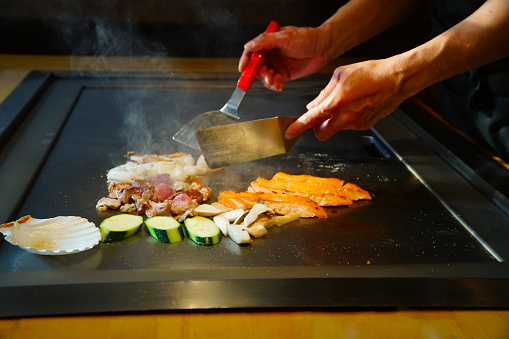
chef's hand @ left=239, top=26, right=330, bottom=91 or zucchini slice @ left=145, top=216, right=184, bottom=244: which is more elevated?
chef's hand @ left=239, top=26, right=330, bottom=91

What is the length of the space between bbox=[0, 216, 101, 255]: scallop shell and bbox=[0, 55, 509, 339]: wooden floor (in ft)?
0.88

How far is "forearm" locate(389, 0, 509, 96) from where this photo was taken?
168cm

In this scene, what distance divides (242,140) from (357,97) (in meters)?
0.49

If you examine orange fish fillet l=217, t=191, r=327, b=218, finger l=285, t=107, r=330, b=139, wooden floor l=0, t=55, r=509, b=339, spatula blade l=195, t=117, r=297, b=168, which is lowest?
wooden floor l=0, t=55, r=509, b=339

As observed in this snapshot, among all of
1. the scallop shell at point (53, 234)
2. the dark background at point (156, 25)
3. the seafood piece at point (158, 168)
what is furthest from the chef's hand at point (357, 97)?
the dark background at point (156, 25)

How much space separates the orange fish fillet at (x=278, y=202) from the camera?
1.73m

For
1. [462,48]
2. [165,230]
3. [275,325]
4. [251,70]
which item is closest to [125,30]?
[251,70]

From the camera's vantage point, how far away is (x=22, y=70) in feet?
9.94

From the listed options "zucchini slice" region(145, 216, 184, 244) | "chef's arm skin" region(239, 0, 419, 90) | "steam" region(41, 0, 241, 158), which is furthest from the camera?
"steam" region(41, 0, 241, 158)

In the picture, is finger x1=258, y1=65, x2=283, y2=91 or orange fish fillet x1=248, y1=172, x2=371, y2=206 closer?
orange fish fillet x1=248, y1=172, x2=371, y2=206

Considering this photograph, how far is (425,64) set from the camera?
1715 millimetres

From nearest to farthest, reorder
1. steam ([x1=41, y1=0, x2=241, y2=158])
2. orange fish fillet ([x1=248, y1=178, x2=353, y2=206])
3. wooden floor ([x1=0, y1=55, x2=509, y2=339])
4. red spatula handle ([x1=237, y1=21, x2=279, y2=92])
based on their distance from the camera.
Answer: wooden floor ([x1=0, y1=55, x2=509, y2=339]) → orange fish fillet ([x1=248, y1=178, x2=353, y2=206]) → red spatula handle ([x1=237, y1=21, x2=279, y2=92]) → steam ([x1=41, y1=0, x2=241, y2=158])

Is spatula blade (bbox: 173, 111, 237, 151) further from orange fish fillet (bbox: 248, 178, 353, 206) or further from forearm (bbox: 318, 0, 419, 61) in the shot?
forearm (bbox: 318, 0, 419, 61)

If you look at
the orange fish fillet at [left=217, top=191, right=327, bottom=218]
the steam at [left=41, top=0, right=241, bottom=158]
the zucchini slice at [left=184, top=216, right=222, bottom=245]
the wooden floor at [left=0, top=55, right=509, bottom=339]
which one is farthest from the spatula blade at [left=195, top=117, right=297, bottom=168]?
the steam at [left=41, top=0, right=241, bottom=158]
